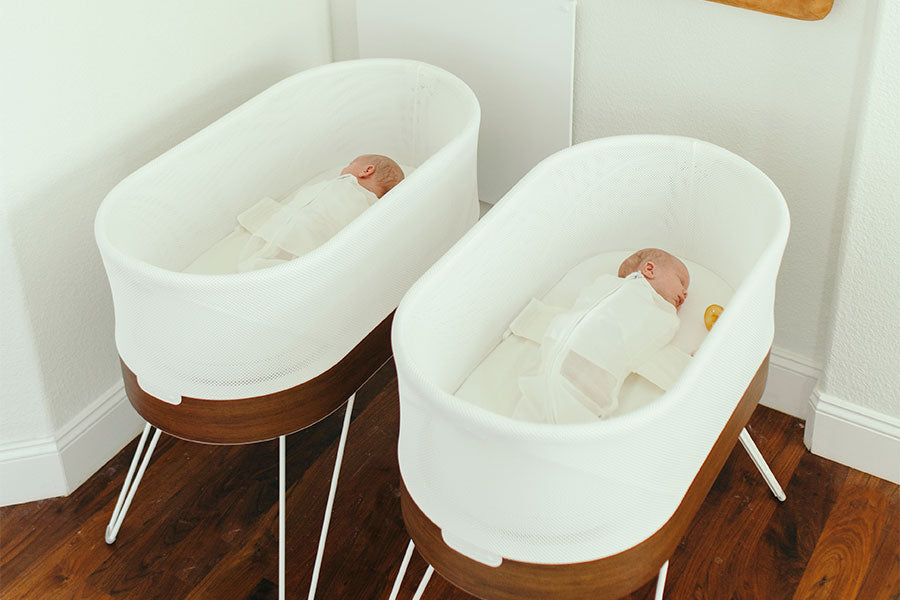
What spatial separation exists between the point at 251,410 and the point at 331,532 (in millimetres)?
368

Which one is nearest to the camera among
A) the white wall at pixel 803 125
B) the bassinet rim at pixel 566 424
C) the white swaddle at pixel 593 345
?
the bassinet rim at pixel 566 424

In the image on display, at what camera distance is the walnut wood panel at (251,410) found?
158 centimetres

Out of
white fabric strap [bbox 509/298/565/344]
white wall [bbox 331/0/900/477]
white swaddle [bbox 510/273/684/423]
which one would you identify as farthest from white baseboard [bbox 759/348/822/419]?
white fabric strap [bbox 509/298/565/344]

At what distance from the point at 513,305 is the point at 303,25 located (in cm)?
83

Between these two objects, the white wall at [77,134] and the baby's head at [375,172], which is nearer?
the white wall at [77,134]

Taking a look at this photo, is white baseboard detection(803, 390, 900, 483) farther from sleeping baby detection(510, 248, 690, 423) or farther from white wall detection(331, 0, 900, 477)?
sleeping baby detection(510, 248, 690, 423)

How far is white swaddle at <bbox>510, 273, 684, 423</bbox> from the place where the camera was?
157cm

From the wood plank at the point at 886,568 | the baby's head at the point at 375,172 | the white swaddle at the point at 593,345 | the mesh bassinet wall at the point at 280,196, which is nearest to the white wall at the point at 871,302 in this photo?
the wood plank at the point at 886,568

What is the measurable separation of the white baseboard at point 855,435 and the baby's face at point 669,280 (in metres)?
0.38

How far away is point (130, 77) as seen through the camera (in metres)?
1.81

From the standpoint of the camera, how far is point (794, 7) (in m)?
1.65

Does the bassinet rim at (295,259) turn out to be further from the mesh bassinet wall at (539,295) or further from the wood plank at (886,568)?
the wood plank at (886,568)

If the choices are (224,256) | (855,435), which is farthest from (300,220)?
(855,435)

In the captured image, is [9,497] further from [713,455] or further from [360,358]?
[713,455]
